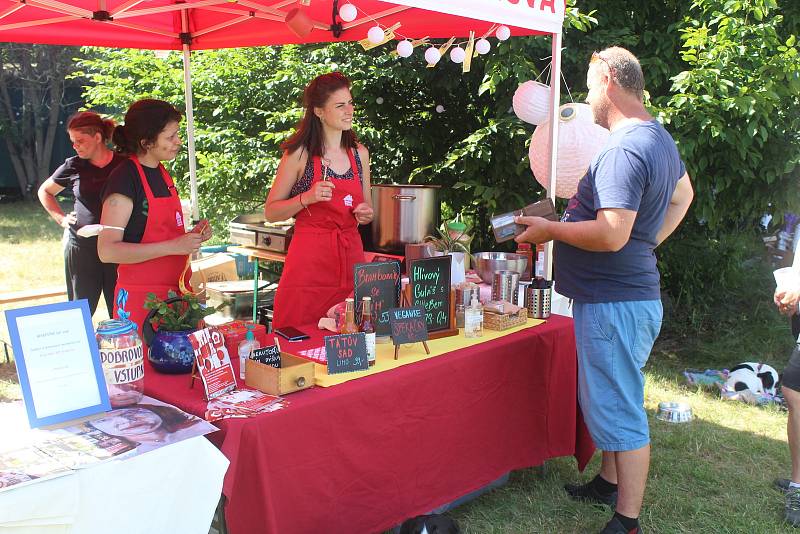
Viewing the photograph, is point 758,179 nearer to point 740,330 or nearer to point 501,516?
point 740,330

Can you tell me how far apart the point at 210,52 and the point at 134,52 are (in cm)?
84

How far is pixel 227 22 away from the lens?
4359 millimetres

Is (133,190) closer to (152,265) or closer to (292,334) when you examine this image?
(152,265)

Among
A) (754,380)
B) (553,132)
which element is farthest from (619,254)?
(754,380)

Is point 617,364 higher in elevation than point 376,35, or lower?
lower

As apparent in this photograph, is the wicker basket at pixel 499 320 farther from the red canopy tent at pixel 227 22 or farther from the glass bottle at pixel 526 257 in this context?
the red canopy tent at pixel 227 22

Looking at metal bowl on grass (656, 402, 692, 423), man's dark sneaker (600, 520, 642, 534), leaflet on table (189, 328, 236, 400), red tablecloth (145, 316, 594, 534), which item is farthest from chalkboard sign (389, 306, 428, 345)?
metal bowl on grass (656, 402, 692, 423)

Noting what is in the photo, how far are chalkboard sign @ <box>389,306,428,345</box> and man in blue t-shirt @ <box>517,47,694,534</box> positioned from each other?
54cm

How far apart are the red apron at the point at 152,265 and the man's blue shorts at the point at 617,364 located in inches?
63.7

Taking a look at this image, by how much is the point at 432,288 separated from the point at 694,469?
1854mm

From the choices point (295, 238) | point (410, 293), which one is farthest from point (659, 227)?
point (295, 238)

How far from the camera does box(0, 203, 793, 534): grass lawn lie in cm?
302

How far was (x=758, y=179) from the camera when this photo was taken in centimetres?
515

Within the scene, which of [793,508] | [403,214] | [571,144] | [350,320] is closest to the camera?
[350,320]
